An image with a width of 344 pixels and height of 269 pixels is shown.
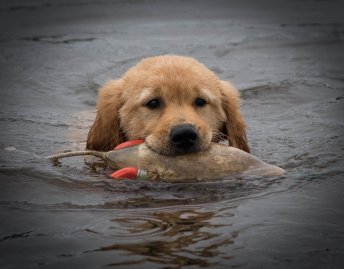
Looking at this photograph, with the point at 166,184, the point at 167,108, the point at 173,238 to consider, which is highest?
the point at 167,108

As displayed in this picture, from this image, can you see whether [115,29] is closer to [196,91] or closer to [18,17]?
[18,17]

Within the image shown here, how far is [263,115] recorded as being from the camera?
→ 9.01 m

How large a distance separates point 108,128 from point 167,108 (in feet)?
2.47

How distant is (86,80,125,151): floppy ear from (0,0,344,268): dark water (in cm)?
22

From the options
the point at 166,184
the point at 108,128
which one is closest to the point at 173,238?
the point at 166,184

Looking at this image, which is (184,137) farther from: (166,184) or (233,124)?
(233,124)

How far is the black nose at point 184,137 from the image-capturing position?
5348 mm

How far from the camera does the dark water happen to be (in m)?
4.30

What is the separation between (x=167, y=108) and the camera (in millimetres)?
5906

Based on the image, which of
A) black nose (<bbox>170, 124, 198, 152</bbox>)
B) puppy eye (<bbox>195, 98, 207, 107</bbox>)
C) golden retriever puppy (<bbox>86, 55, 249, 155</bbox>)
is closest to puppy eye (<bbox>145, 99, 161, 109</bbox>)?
golden retriever puppy (<bbox>86, 55, 249, 155</bbox>)

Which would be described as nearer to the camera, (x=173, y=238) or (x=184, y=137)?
(x=173, y=238)

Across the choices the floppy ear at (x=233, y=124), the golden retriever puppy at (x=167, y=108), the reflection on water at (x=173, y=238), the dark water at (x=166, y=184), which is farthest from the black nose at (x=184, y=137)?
the floppy ear at (x=233, y=124)

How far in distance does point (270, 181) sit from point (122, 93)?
67.4 inches

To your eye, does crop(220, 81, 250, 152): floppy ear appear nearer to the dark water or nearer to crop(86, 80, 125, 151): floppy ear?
the dark water
